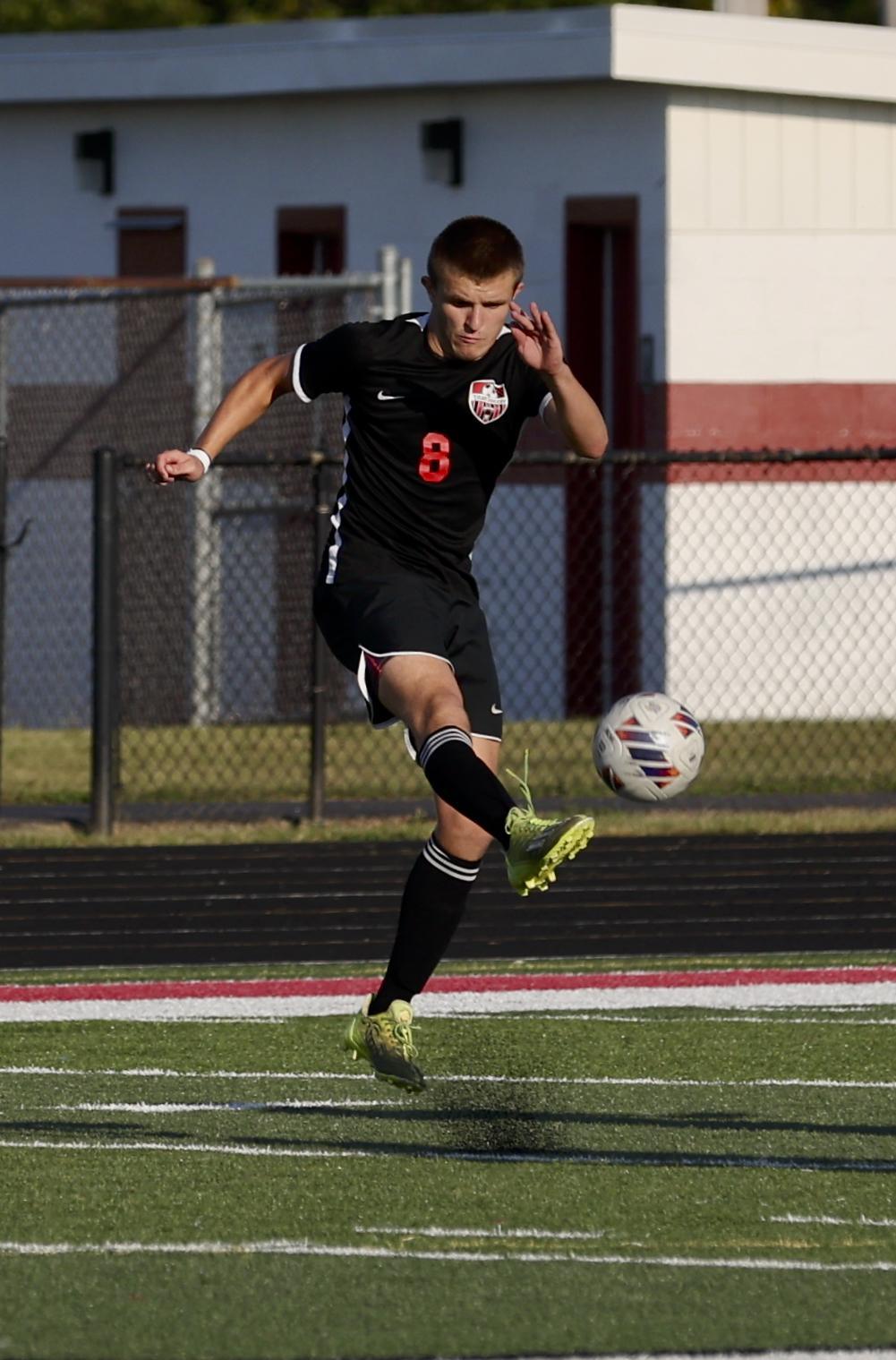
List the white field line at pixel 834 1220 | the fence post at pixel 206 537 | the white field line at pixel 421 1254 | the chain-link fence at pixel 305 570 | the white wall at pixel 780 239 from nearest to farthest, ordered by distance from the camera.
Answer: the white field line at pixel 421 1254 < the white field line at pixel 834 1220 < the fence post at pixel 206 537 < the chain-link fence at pixel 305 570 < the white wall at pixel 780 239

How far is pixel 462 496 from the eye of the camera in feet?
25.2

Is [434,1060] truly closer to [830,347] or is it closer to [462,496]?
[462,496]

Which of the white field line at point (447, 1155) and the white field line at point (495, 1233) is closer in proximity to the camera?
the white field line at point (495, 1233)

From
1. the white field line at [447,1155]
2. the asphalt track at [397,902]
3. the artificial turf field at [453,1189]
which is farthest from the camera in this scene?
the asphalt track at [397,902]

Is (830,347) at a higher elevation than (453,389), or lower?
higher

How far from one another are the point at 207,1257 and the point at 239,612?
14.4 m

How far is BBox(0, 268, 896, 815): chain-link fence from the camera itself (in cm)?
1928

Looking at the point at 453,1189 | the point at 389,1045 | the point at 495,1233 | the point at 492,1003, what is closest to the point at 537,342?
the point at 389,1045

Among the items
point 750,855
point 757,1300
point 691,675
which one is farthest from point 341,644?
point 691,675

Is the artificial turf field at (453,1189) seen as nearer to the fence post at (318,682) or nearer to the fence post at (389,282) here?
the fence post at (318,682)

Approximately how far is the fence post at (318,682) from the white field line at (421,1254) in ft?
29.0

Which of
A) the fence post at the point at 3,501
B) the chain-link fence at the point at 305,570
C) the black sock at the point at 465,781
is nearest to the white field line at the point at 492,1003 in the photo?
the black sock at the point at 465,781

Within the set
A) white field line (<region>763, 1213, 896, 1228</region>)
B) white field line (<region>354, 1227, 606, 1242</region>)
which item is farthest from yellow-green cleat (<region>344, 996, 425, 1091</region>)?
white field line (<region>763, 1213, 896, 1228</region>)

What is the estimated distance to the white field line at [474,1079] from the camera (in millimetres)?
8133
